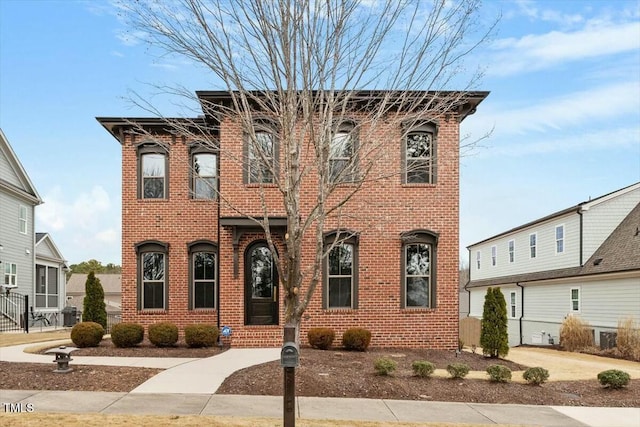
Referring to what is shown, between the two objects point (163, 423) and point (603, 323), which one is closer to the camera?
point (163, 423)

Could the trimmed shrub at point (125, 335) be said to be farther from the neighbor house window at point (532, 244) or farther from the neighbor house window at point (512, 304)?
the neighbor house window at point (512, 304)

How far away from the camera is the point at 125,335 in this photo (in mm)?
14672

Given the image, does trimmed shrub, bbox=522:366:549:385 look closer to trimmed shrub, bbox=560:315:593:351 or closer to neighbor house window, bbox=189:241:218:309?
neighbor house window, bbox=189:241:218:309

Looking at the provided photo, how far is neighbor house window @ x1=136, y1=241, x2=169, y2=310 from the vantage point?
17.9m

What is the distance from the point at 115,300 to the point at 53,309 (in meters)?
28.3

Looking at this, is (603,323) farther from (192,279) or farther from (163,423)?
(163,423)

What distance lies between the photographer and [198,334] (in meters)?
14.9

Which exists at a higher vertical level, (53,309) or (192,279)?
(192,279)

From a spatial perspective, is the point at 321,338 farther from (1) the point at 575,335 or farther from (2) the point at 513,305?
(2) the point at 513,305

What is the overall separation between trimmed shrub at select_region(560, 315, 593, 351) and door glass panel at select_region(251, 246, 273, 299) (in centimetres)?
1232

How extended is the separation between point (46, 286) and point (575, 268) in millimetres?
27424

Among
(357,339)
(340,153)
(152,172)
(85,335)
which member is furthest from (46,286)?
(340,153)

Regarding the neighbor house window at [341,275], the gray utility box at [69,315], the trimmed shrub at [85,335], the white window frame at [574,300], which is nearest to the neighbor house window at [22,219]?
the gray utility box at [69,315]

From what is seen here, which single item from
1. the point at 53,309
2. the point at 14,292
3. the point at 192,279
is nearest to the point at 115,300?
the point at 53,309
